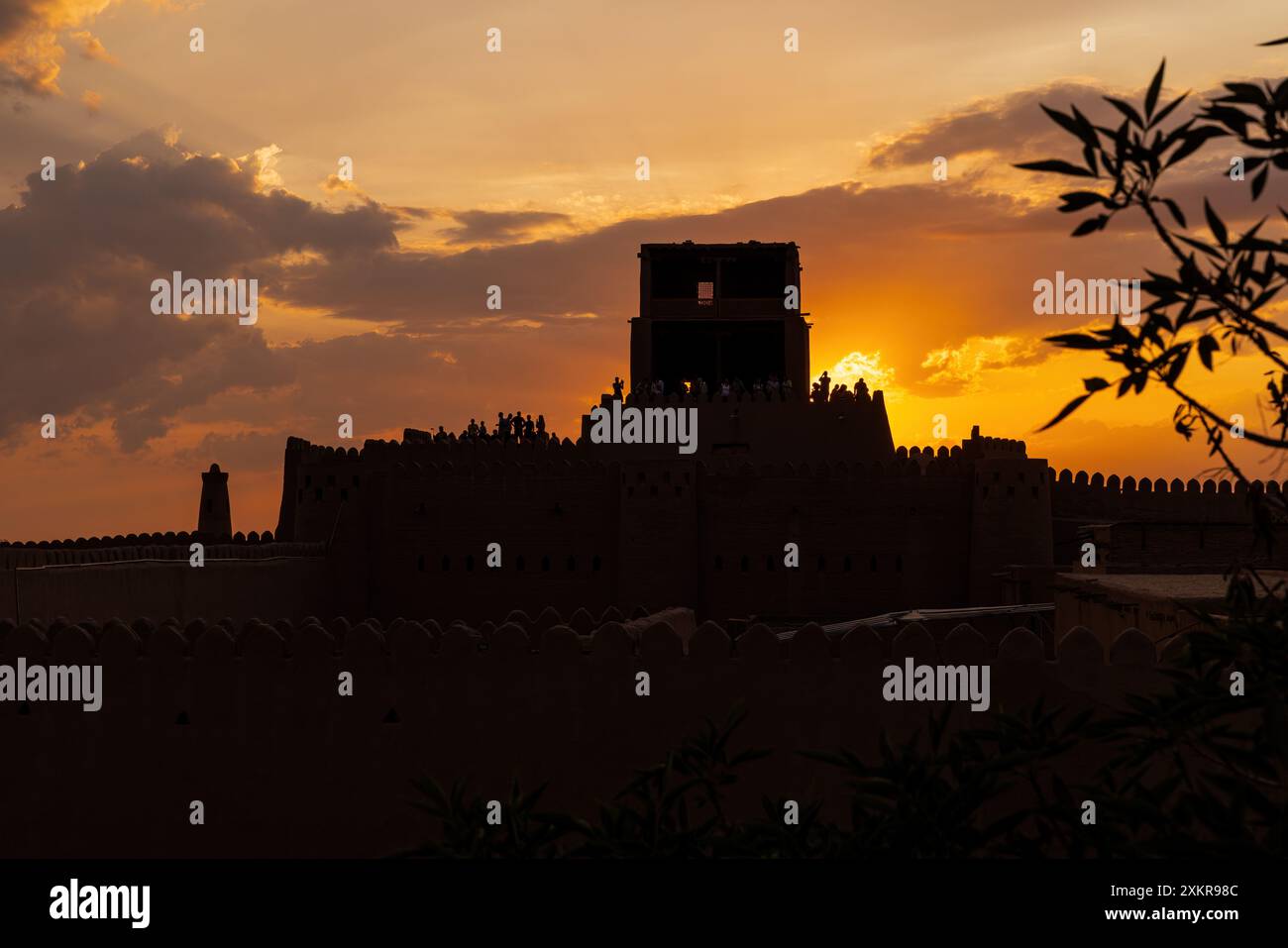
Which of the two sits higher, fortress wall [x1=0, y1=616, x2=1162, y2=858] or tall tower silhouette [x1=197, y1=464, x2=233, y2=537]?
tall tower silhouette [x1=197, y1=464, x2=233, y2=537]

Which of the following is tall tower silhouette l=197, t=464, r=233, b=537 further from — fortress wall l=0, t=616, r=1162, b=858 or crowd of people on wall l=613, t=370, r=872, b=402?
fortress wall l=0, t=616, r=1162, b=858

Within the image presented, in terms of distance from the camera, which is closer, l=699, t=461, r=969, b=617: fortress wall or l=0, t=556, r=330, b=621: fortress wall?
l=0, t=556, r=330, b=621: fortress wall

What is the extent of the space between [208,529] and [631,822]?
30099mm

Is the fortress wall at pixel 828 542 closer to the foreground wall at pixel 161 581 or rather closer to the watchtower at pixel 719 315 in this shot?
the foreground wall at pixel 161 581

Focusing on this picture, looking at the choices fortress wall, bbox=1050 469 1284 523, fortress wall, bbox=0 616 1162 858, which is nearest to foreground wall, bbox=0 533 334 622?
fortress wall, bbox=0 616 1162 858

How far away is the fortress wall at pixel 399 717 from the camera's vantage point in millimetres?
12750

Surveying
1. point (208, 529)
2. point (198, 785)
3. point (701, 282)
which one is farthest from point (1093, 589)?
point (701, 282)

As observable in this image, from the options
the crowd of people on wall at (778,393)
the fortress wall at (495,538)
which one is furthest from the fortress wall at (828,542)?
the crowd of people on wall at (778,393)

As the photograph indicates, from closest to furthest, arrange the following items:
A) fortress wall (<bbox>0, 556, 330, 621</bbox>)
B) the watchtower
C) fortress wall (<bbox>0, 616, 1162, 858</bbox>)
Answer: fortress wall (<bbox>0, 616, 1162, 858</bbox>)
fortress wall (<bbox>0, 556, 330, 621</bbox>)
the watchtower

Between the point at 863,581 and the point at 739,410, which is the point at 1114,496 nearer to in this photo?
the point at 863,581

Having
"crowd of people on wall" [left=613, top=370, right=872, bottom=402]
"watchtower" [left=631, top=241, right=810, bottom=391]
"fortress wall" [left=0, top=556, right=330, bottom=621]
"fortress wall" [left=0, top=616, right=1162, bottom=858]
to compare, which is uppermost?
"watchtower" [left=631, top=241, right=810, bottom=391]

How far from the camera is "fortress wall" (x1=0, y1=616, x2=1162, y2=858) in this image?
12750 mm

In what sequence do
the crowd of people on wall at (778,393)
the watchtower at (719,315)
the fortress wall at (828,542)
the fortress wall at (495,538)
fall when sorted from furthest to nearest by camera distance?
the watchtower at (719,315) → the crowd of people on wall at (778,393) → the fortress wall at (495,538) → the fortress wall at (828,542)

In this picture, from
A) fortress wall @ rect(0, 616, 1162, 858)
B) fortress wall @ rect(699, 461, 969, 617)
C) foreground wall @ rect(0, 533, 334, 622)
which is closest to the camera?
fortress wall @ rect(0, 616, 1162, 858)
